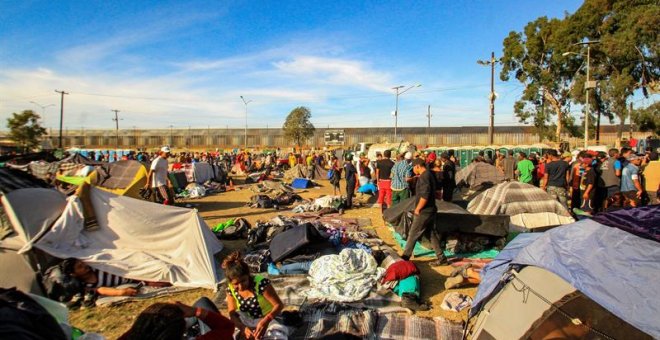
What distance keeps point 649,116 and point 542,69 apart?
8.72 meters

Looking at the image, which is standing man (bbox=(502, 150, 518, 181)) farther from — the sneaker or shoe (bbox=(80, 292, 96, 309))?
the sneaker

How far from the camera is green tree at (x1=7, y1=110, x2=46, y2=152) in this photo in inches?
1277

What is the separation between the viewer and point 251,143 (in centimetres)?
6384

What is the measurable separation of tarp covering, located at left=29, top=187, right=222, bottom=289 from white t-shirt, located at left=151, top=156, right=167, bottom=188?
3.70 m

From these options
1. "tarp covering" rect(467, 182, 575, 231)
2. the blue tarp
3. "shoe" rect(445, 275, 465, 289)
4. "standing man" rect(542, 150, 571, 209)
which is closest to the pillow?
"shoe" rect(445, 275, 465, 289)

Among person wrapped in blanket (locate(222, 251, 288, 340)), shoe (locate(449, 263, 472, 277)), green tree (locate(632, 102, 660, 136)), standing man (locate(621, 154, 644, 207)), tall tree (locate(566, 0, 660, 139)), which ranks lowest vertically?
shoe (locate(449, 263, 472, 277))

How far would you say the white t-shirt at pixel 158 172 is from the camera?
9.77m

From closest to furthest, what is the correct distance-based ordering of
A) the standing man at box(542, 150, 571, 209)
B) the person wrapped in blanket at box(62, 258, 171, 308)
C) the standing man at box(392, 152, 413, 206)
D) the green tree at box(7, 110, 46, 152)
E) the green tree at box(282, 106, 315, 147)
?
the person wrapped in blanket at box(62, 258, 171, 308), the standing man at box(542, 150, 571, 209), the standing man at box(392, 152, 413, 206), the green tree at box(7, 110, 46, 152), the green tree at box(282, 106, 315, 147)

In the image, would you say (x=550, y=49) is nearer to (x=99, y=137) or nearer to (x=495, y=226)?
(x=495, y=226)

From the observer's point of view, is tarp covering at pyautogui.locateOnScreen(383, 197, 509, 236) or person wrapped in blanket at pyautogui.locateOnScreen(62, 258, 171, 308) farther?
tarp covering at pyautogui.locateOnScreen(383, 197, 509, 236)

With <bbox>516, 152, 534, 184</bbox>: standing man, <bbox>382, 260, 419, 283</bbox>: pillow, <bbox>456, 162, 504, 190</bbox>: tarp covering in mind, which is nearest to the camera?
<bbox>382, 260, 419, 283</bbox>: pillow

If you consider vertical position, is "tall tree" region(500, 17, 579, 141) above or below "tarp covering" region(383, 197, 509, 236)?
above

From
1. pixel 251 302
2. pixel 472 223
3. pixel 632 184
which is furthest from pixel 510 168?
pixel 251 302

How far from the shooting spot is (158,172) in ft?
32.3
